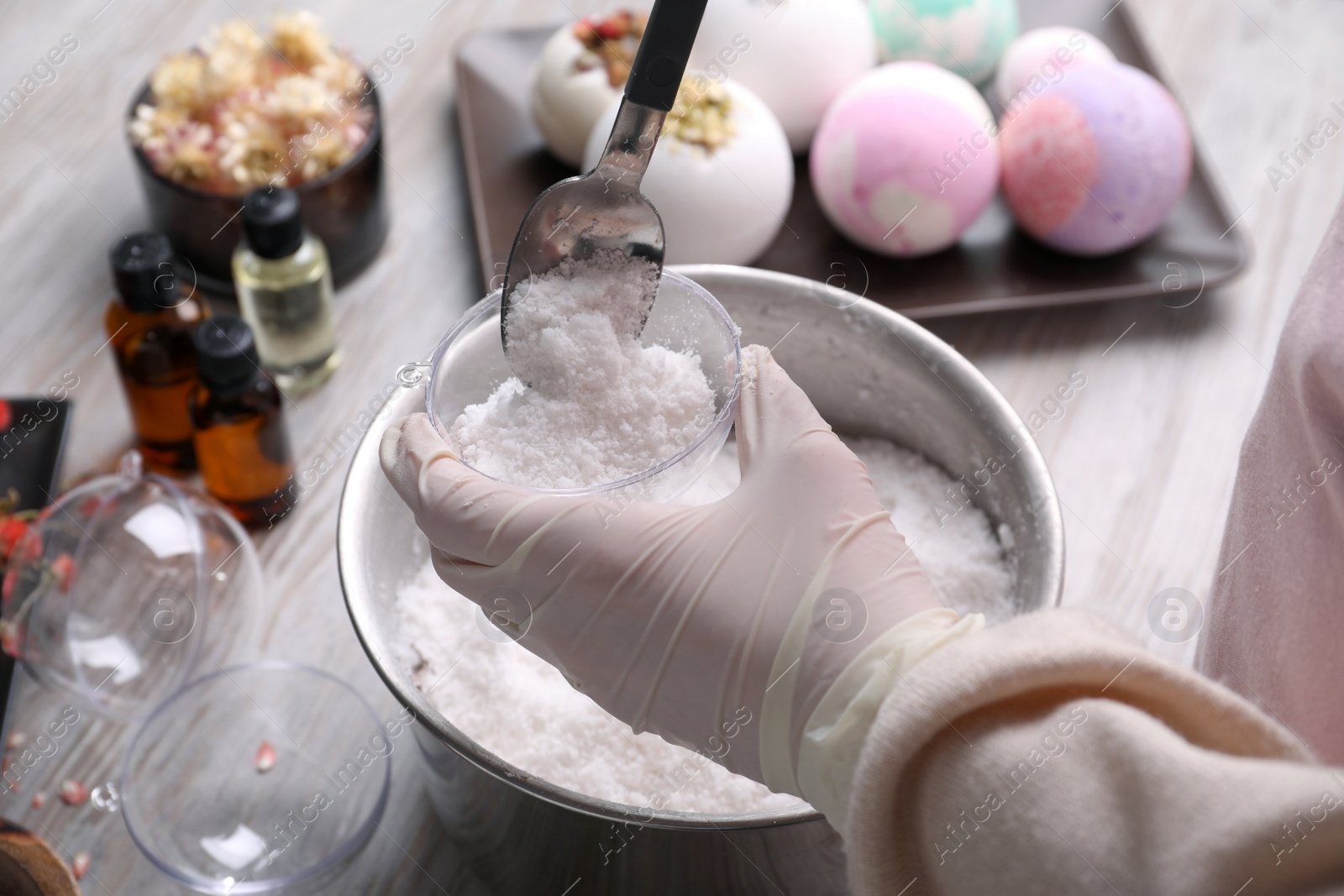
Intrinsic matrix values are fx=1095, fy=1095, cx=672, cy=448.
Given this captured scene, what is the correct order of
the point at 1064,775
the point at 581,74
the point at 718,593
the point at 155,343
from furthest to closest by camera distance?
1. the point at 581,74
2. the point at 155,343
3. the point at 718,593
4. the point at 1064,775

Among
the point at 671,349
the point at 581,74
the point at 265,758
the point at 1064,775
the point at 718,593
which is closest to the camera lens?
the point at 1064,775

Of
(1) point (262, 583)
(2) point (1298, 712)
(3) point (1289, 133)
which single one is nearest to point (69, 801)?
(1) point (262, 583)

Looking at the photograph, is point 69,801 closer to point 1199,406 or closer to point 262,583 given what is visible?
point 262,583

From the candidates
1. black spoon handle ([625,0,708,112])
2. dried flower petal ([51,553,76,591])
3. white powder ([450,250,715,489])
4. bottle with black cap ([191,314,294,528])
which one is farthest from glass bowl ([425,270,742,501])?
dried flower petal ([51,553,76,591])

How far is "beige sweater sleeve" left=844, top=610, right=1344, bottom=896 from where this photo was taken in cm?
35

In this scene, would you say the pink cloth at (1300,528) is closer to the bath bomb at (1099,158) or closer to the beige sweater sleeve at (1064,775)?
the beige sweater sleeve at (1064,775)

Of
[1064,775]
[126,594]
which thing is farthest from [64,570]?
[1064,775]

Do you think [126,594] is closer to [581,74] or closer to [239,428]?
[239,428]

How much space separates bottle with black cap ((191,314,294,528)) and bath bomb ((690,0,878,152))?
1.53 feet

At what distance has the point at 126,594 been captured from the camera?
74cm

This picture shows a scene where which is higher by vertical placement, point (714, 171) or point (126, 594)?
point (714, 171)

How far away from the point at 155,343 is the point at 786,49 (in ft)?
1.88

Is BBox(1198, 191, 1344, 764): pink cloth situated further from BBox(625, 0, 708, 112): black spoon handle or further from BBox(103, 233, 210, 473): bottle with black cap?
BBox(103, 233, 210, 473): bottle with black cap

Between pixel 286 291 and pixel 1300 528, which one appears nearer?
pixel 1300 528
